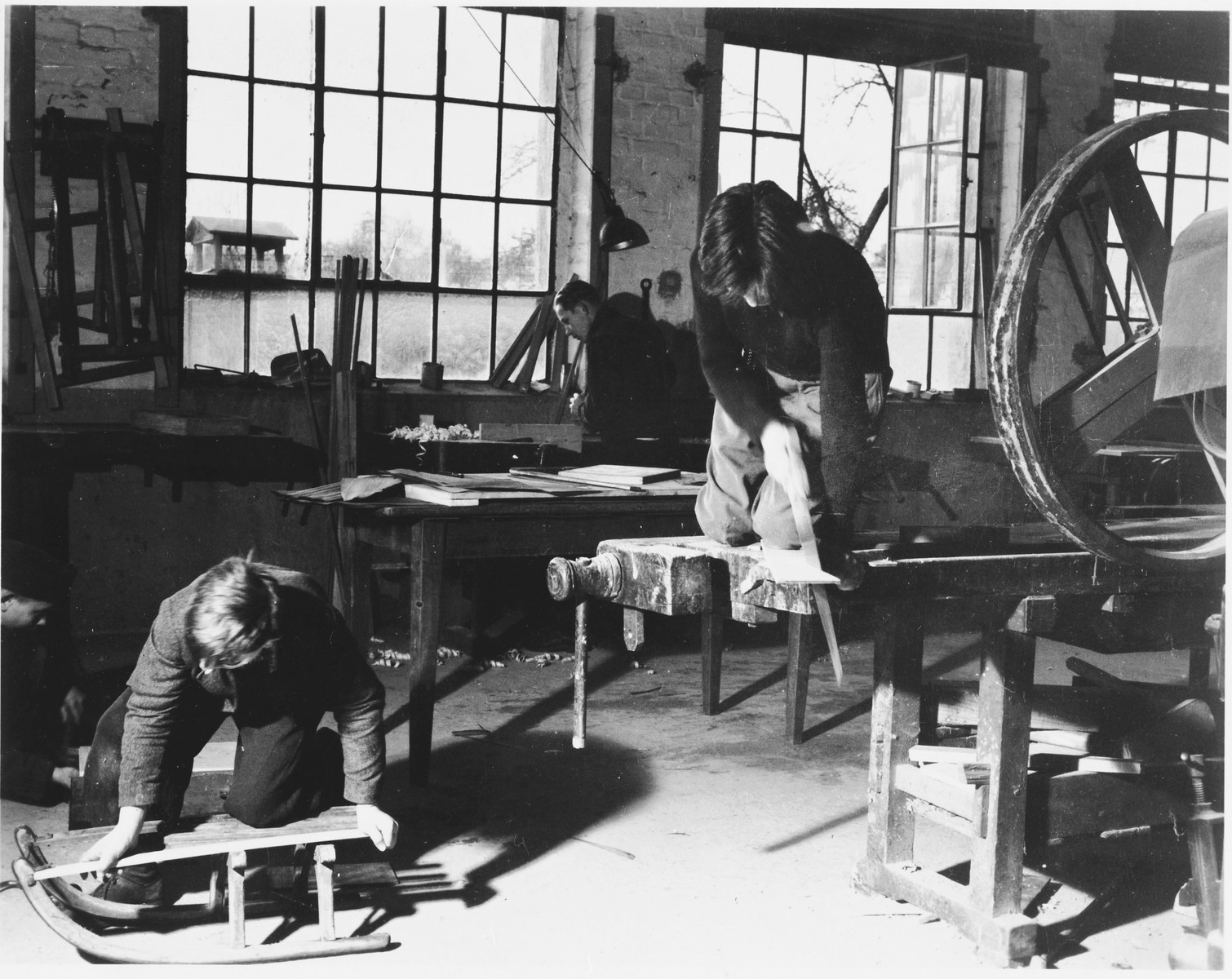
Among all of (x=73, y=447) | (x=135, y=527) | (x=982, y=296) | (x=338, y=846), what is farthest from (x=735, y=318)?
(x=982, y=296)

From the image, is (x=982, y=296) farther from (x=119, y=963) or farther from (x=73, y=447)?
(x=119, y=963)

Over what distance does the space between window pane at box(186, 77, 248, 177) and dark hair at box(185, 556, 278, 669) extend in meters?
4.29

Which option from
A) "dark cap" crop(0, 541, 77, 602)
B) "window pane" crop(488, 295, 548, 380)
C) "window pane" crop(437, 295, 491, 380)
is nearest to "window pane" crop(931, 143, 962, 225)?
"window pane" crop(488, 295, 548, 380)

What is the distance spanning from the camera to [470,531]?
13.2 feet

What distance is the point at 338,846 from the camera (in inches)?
130

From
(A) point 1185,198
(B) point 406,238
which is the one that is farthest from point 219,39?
(A) point 1185,198

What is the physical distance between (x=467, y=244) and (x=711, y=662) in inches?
127

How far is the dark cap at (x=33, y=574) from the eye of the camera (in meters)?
3.74

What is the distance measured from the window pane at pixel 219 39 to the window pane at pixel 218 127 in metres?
0.08

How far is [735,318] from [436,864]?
5.22ft

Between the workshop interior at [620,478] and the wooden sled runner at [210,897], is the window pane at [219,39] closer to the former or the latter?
the workshop interior at [620,478]

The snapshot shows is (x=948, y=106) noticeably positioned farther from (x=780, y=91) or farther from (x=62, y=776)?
(x=62, y=776)

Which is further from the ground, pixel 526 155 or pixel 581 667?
pixel 526 155

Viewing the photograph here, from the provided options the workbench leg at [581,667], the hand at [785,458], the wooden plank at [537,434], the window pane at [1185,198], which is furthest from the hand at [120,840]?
the window pane at [1185,198]
